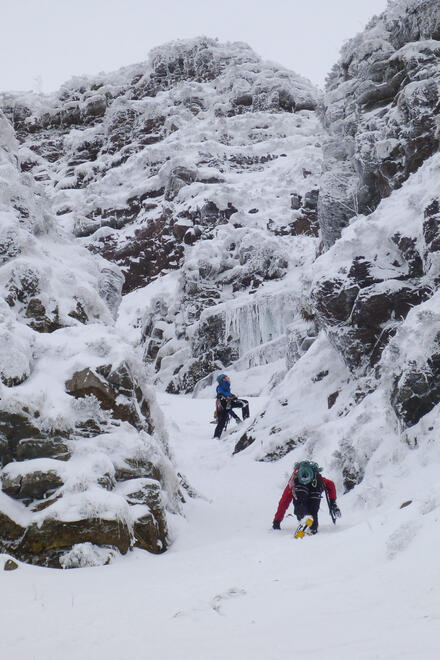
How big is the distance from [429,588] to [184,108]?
63.5m

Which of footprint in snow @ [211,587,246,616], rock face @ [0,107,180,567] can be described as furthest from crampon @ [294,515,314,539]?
footprint in snow @ [211,587,246,616]

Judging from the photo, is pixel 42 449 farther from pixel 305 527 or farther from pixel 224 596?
pixel 224 596

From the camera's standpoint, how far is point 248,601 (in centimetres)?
358

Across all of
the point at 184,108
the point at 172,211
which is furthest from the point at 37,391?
the point at 184,108

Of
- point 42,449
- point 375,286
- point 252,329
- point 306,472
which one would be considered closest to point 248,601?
point 306,472

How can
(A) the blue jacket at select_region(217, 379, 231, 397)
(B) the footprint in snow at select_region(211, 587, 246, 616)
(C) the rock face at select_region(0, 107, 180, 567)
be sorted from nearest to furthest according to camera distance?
(B) the footprint in snow at select_region(211, 587, 246, 616)
(C) the rock face at select_region(0, 107, 180, 567)
(A) the blue jacket at select_region(217, 379, 231, 397)

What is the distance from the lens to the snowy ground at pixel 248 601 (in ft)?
8.64

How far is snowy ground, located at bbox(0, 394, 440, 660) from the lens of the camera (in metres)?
2.63

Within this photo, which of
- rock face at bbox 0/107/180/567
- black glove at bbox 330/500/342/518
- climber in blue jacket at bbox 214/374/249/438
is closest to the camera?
rock face at bbox 0/107/180/567

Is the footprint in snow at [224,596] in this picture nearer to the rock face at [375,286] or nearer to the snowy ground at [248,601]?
the snowy ground at [248,601]

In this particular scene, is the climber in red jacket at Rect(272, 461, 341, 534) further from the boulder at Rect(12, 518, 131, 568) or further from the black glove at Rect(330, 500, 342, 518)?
the boulder at Rect(12, 518, 131, 568)

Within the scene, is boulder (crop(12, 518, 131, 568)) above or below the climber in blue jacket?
above

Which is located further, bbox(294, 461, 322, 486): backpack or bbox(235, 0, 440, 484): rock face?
bbox(235, 0, 440, 484): rock face

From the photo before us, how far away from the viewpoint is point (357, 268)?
34.5ft
